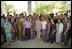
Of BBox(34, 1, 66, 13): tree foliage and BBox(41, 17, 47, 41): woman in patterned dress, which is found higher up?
BBox(34, 1, 66, 13): tree foliage

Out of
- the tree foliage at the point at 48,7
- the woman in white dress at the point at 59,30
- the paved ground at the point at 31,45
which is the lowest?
the paved ground at the point at 31,45

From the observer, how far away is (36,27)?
1963 millimetres

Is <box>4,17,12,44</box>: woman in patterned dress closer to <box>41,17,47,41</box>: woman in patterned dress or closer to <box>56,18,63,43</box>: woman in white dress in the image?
<box>41,17,47,41</box>: woman in patterned dress

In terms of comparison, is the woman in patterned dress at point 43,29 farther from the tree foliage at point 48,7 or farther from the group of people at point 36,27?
the tree foliage at point 48,7

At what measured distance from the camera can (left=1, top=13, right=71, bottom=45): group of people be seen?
1.94m

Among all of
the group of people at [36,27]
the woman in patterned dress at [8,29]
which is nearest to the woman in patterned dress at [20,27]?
the group of people at [36,27]

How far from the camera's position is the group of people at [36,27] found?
1.94 m

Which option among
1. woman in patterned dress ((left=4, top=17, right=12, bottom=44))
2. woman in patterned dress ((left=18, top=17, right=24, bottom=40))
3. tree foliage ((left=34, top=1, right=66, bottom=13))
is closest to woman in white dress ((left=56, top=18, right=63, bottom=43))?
tree foliage ((left=34, top=1, right=66, bottom=13))

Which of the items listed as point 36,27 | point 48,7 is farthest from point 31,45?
point 48,7

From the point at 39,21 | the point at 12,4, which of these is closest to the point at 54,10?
the point at 39,21

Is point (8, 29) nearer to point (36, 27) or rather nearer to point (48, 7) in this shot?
point (36, 27)

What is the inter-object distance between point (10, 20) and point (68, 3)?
72 cm

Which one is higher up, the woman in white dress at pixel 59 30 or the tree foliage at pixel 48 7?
the tree foliage at pixel 48 7

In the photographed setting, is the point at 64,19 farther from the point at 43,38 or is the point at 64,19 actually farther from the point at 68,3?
the point at 43,38
